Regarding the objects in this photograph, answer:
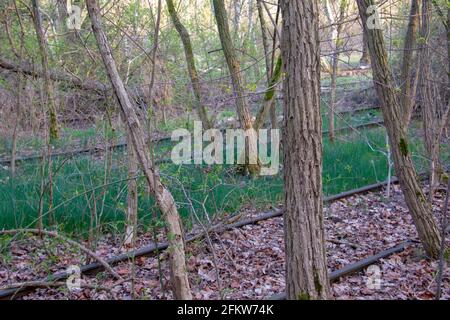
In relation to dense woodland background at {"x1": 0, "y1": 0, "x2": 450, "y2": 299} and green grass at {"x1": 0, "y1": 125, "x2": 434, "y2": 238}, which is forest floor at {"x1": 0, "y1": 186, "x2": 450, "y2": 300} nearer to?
dense woodland background at {"x1": 0, "y1": 0, "x2": 450, "y2": 299}

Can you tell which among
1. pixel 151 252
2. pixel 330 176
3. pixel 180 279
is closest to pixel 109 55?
pixel 180 279

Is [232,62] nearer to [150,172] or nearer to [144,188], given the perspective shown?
[144,188]

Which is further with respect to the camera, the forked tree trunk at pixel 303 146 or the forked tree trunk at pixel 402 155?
the forked tree trunk at pixel 402 155

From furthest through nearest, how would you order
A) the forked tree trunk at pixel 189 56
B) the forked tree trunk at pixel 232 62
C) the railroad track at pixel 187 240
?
the forked tree trunk at pixel 189 56
the forked tree trunk at pixel 232 62
the railroad track at pixel 187 240

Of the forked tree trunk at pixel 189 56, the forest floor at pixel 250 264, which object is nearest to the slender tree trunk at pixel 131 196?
the forest floor at pixel 250 264

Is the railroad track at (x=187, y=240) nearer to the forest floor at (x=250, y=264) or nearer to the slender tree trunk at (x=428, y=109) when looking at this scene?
the forest floor at (x=250, y=264)

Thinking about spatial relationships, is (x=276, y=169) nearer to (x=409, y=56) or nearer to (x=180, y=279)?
(x=409, y=56)

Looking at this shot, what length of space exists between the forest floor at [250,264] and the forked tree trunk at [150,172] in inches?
11.8

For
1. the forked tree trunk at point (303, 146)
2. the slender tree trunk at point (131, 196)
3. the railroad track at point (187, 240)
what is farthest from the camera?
the slender tree trunk at point (131, 196)

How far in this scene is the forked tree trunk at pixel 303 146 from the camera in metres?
3.58

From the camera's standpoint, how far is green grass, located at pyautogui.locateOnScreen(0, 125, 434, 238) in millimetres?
6266

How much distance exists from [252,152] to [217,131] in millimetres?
835

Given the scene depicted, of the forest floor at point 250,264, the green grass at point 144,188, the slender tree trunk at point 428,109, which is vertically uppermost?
the slender tree trunk at point 428,109

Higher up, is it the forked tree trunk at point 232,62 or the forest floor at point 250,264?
the forked tree trunk at point 232,62
